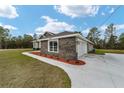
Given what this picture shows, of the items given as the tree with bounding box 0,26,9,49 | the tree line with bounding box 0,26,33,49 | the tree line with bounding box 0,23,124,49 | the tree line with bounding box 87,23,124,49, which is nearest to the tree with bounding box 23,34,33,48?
the tree line with bounding box 0,26,33,49

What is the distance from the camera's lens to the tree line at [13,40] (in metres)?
29.0

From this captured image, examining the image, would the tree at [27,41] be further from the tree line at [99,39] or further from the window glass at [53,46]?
the window glass at [53,46]

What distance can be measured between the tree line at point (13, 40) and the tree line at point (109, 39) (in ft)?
54.1

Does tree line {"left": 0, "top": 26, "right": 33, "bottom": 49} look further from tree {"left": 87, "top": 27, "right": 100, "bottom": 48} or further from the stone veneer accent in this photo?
the stone veneer accent

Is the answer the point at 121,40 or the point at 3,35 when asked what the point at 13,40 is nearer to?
the point at 3,35

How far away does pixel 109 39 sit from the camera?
3750 cm

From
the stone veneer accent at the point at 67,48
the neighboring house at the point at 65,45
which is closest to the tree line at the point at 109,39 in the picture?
the neighboring house at the point at 65,45

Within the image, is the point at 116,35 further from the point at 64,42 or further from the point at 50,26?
the point at 64,42

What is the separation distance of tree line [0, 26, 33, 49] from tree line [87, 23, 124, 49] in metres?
16.5

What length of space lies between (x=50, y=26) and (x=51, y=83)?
2058 cm

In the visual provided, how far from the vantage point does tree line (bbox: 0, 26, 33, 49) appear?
95.0ft
